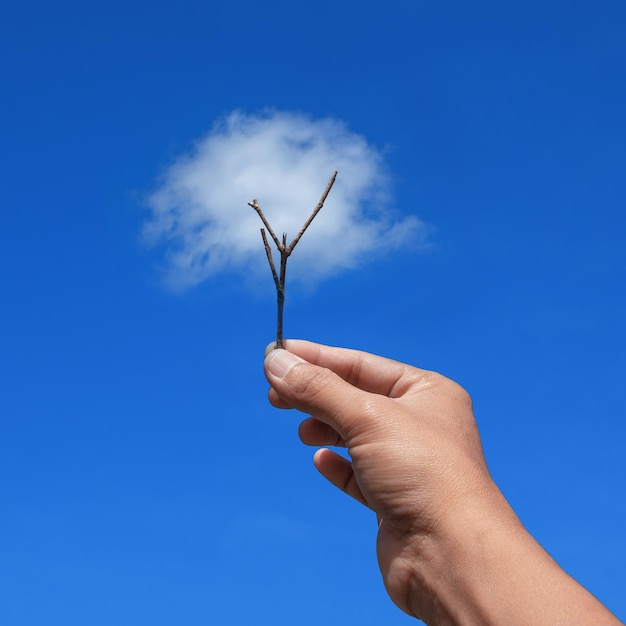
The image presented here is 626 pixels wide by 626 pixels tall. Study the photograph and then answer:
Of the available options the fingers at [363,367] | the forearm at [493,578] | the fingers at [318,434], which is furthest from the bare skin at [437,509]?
the fingers at [318,434]

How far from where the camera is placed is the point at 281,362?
18.3ft

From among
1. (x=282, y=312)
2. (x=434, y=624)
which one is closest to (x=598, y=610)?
(x=434, y=624)

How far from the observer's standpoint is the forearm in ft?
12.2

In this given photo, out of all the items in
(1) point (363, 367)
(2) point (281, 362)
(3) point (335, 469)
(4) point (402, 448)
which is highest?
(1) point (363, 367)

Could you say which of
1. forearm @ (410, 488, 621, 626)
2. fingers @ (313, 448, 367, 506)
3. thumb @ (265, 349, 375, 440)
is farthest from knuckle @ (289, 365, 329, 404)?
forearm @ (410, 488, 621, 626)

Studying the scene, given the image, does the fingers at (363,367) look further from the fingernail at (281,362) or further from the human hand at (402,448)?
the fingernail at (281,362)

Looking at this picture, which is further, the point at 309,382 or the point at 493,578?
the point at 309,382

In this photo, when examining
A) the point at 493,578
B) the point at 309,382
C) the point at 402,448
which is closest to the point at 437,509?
the point at 402,448

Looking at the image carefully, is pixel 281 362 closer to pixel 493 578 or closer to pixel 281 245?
pixel 281 245

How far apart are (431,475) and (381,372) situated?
1742 millimetres

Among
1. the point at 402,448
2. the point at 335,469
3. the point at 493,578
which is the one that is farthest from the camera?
the point at 335,469

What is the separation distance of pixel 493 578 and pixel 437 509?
570 mm

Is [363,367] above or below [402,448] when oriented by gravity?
above

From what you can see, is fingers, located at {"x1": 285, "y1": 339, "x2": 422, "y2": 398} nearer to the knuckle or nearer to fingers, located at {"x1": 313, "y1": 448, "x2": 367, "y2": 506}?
fingers, located at {"x1": 313, "y1": 448, "x2": 367, "y2": 506}
